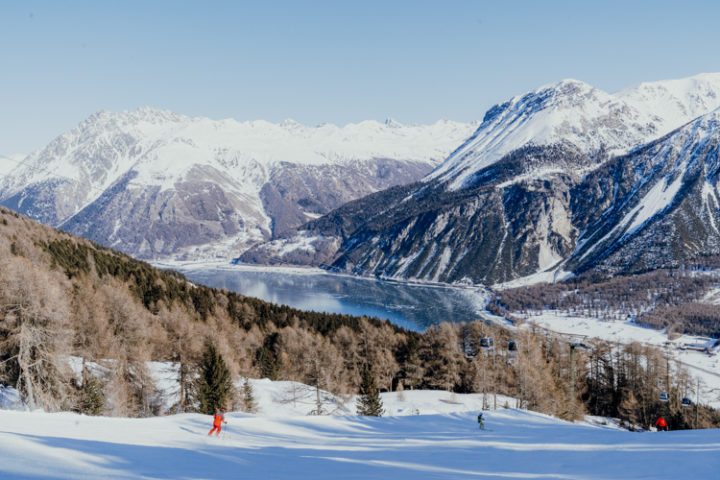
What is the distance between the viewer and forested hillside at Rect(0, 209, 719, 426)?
32.6 m

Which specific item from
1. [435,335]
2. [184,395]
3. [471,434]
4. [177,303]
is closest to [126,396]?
[184,395]

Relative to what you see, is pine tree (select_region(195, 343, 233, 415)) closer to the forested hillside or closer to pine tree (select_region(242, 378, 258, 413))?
the forested hillside

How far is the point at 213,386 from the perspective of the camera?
36.9m

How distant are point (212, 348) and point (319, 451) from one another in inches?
783

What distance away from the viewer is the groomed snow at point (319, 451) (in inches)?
542

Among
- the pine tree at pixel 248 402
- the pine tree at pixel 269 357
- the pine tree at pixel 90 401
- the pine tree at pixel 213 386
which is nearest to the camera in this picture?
the pine tree at pixel 90 401

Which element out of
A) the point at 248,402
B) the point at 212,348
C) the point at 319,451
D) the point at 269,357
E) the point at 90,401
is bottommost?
the point at 248,402

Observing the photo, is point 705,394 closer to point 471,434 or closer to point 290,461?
point 471,434

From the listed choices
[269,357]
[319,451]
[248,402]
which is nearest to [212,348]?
[248,402]

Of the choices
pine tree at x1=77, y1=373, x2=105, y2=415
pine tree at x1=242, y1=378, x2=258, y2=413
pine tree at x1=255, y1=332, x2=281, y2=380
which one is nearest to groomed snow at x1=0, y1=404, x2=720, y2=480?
pine tree at x1=77, y1=373, x2=105, y2=415

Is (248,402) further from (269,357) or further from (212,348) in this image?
(269,357)

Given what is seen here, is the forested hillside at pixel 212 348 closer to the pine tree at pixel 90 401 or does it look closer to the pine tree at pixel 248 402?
the pine tree at pixel 90 401

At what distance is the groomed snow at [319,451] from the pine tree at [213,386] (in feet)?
32.6

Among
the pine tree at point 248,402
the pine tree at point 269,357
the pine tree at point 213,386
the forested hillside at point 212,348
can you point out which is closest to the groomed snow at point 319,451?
the pine tree at point 213,386
